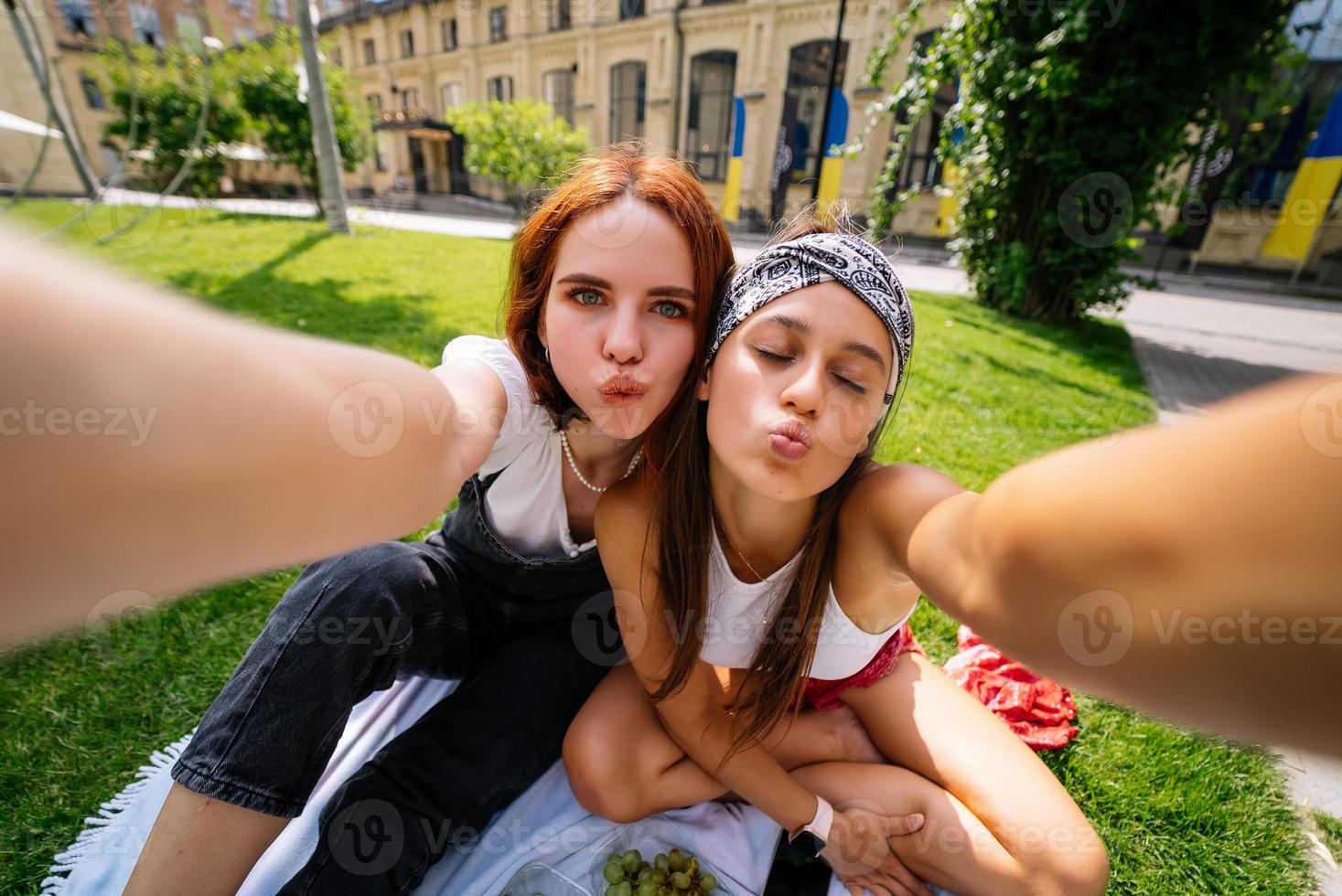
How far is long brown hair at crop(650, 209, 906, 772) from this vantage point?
4.82 ft

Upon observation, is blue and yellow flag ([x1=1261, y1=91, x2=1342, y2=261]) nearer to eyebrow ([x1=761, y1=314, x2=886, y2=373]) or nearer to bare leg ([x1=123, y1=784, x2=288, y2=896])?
eyebrow ([x1=761, y1=314, x2=886, y2=373])

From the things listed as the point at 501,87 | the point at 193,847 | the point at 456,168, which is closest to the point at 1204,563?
the point at 193,847

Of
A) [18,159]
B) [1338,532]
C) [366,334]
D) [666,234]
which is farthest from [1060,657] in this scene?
[18,159]

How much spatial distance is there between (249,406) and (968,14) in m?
9.38

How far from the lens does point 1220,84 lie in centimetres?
668

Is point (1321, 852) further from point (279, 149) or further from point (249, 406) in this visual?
point (279, 149)

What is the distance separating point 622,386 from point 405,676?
1.13 m

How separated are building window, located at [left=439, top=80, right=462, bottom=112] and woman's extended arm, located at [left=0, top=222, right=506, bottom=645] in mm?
35966

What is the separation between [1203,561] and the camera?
450mm

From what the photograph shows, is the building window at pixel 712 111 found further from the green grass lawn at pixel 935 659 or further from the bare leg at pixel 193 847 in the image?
the bare leg at pixel 193 847

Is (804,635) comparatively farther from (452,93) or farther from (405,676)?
(452,93)

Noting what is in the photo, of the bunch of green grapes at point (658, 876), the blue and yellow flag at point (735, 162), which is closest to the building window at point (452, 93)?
the blue and yellow flag at point (735, 162)

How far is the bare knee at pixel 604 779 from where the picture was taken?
162 cm

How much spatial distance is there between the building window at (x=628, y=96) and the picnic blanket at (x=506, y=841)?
1029 inches
